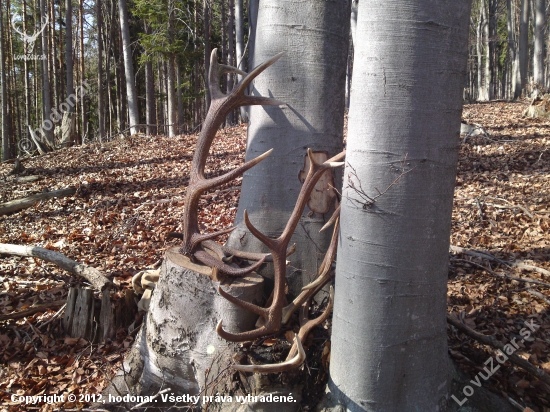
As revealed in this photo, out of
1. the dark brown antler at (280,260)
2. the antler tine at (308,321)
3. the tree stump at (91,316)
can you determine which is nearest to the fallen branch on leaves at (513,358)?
the antler tine at (308,321)

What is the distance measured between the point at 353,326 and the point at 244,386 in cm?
75

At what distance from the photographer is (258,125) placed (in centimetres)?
277

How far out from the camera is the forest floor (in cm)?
314

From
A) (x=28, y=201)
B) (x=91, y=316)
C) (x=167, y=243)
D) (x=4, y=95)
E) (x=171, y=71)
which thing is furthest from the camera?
(x=171, y=71)

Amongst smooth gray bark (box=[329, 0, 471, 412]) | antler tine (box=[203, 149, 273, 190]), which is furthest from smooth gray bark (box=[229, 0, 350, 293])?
smooth gray bark (box=[329, 0, 471, 412])

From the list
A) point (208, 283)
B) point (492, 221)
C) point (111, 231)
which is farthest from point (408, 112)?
point (111, 231)

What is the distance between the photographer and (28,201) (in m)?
7.36

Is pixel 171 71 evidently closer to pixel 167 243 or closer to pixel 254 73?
pixel 167 243

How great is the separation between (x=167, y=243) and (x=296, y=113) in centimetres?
317

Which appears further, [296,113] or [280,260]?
[296,113]

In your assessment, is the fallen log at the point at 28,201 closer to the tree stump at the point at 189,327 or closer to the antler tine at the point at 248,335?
the tree stump at the point at 189,327

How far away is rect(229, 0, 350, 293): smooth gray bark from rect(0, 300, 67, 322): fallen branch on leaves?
7.28 feet

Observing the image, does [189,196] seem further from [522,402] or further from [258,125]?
[522,402]

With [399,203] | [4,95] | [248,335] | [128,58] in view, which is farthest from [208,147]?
[4,95]
